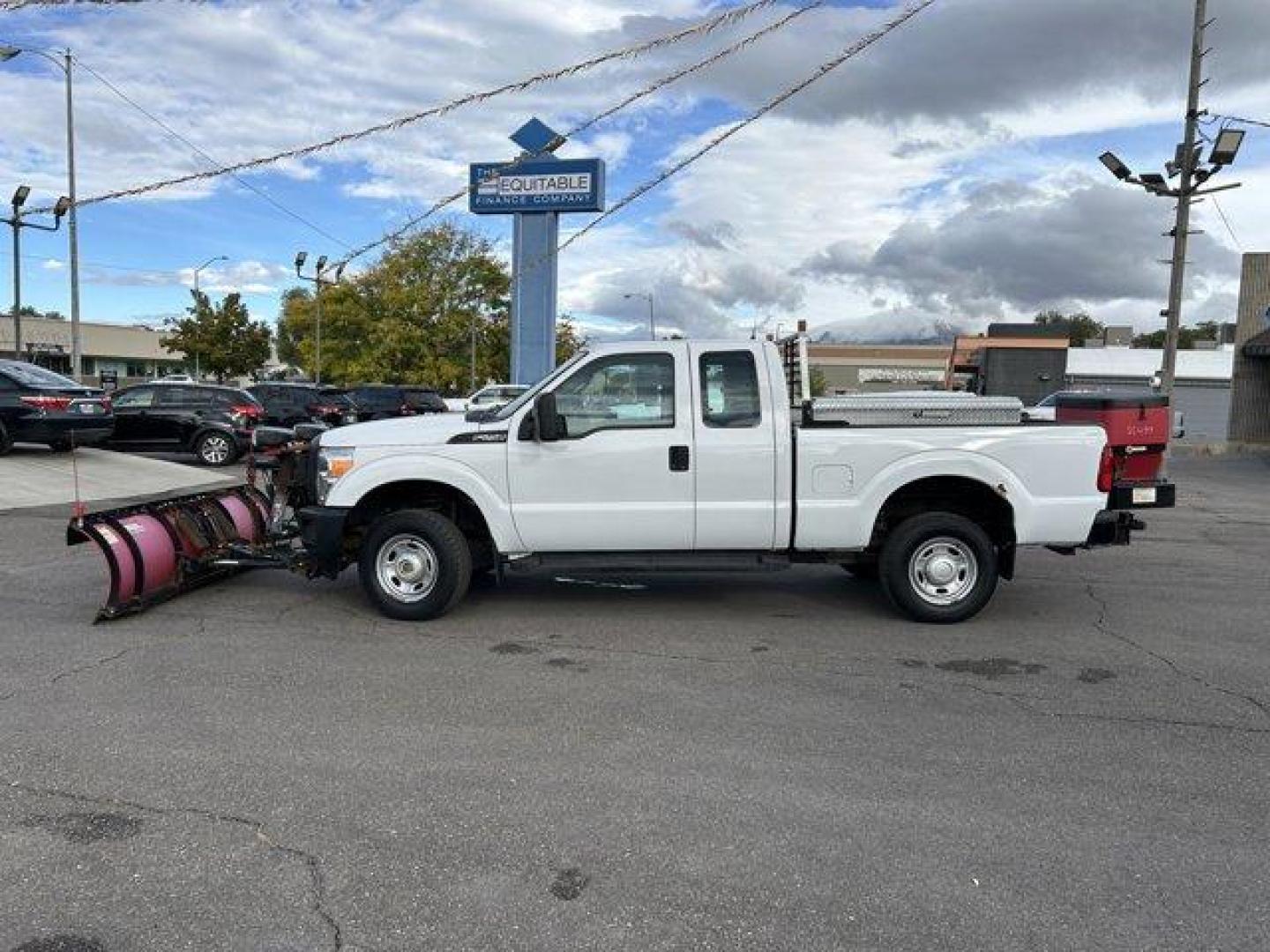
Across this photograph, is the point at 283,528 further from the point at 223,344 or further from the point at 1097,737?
the point at 223,344

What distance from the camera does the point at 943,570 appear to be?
683 cm

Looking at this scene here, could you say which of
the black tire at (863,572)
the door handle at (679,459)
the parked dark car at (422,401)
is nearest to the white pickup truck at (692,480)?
the door handle at (679,459)

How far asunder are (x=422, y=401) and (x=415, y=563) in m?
22.7

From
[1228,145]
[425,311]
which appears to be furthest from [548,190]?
[425,311]

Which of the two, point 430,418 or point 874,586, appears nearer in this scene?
point 430,418

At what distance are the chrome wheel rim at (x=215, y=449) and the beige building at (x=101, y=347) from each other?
188ft

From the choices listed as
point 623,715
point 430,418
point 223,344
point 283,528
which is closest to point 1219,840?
point 623,715

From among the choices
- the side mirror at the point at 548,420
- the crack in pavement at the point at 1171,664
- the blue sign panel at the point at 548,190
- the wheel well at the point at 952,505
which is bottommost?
the crack in pavement at the point at 1171,664

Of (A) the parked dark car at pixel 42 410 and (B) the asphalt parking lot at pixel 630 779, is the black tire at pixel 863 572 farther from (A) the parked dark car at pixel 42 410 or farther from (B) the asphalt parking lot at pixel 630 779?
(A) the parked dark car at pixel 42 410

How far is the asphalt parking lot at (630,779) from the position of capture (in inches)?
124

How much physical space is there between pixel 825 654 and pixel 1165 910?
3011mm

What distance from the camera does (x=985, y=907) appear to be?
319cm

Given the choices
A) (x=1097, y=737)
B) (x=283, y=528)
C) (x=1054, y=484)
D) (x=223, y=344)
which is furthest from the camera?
(x=223, y=344)

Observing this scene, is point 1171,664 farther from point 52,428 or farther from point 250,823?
point 52,428
